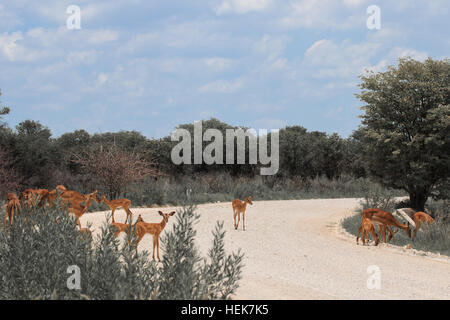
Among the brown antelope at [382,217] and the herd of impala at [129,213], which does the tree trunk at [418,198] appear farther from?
the brown antelope at [382,217]

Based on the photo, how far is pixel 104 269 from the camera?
15.8ft

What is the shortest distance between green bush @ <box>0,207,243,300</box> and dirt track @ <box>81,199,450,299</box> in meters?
1.43

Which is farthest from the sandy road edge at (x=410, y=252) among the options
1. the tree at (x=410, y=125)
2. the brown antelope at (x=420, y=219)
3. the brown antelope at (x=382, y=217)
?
the tree at (x=410, y=125)

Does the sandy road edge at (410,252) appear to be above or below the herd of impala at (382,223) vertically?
below

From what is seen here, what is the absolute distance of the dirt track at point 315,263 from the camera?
24.1 ft

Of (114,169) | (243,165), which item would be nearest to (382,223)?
(114,169)

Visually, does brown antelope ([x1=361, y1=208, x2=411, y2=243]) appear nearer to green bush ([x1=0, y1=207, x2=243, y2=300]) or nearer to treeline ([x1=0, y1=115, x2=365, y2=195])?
green bush ([x1=0, y1=207, x2=243, y2=300])

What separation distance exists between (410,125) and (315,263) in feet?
34.6

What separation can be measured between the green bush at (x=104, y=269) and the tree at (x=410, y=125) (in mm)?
14007

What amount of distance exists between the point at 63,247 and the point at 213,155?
39023 millimetres

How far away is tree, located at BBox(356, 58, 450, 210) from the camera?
58.8 ft

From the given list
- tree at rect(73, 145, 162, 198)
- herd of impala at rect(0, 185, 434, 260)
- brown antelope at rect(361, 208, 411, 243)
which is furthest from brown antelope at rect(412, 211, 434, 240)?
tree at rect(73, 145, 162, 198)
